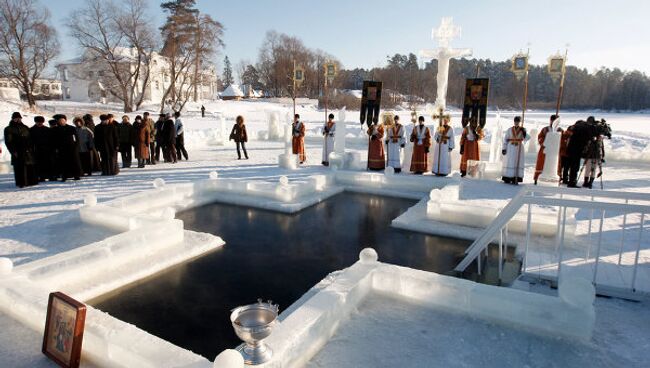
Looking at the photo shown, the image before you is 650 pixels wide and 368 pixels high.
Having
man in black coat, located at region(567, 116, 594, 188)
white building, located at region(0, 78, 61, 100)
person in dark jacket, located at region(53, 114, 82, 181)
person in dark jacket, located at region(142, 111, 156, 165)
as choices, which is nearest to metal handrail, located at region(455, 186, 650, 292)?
man in black coat, located at region(567, 116, 594, 188)

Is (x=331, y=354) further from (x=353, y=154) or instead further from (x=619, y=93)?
(x=619, y=93)

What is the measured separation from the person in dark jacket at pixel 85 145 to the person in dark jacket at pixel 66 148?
27 centimetres

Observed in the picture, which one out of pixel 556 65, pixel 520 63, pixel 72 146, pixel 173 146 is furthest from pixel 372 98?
pixel 72 146

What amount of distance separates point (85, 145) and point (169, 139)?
2.84m

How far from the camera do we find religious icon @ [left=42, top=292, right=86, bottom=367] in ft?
8.91

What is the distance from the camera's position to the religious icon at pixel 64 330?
271 centimetres

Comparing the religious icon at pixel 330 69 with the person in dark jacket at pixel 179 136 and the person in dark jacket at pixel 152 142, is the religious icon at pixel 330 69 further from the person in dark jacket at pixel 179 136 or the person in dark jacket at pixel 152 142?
the person in dark jacket at pixel 152 142

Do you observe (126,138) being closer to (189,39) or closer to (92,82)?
(189,39)

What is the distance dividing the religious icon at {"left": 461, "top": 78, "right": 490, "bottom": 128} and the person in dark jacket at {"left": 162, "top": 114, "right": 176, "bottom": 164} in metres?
8.66

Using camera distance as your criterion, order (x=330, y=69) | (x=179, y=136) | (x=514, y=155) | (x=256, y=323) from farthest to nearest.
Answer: (x=330, y=69) < (x=179, y=136) < (x=514, y=155) < (x=256, y=323)

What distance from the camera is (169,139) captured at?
40.4ft

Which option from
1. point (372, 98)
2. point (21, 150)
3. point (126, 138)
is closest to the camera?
point (21, 150)

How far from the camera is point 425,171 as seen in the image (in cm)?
1075

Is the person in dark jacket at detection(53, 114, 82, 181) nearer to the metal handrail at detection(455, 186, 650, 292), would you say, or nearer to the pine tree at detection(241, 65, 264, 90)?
the metal handrail at detection(455, 186, 650, 292)
